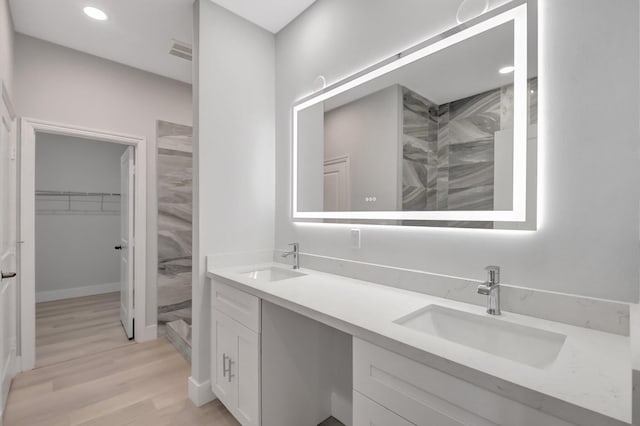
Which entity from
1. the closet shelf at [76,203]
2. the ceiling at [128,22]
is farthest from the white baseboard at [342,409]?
the closet shelf at [76,203]

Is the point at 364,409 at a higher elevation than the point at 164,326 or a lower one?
higher

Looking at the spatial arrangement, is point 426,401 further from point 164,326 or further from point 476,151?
point 164,326

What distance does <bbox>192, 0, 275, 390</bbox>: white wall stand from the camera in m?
2.02

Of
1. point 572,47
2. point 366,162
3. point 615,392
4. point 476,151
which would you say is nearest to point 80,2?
point 366,162

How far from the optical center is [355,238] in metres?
1.81

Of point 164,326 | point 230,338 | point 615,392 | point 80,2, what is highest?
point 80,2

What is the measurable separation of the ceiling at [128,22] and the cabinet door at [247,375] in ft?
7.00

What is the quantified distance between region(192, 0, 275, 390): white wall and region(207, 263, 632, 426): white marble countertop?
831 millimetres

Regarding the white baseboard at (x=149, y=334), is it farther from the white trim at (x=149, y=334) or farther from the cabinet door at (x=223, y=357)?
the cabinet door at (x=223, y=357)

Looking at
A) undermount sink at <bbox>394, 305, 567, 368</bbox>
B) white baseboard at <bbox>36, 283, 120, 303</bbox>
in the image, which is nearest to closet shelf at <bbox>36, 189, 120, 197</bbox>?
white baseboard at <bbox>36, 283, 120, 303</bbox>

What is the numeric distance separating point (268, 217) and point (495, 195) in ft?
5.26

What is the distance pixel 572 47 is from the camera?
3.47 feet

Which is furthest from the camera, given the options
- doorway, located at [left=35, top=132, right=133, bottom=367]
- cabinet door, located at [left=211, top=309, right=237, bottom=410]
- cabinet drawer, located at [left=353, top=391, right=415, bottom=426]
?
doorway, located at [left=35, top=132, right=133, bottom=367]

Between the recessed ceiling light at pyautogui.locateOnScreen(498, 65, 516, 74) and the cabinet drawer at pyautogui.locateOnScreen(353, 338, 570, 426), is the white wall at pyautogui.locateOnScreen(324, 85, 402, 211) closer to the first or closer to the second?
the recessed ceiling light at pyautogui.locateOnScreen(498, 65, 516, 74)
